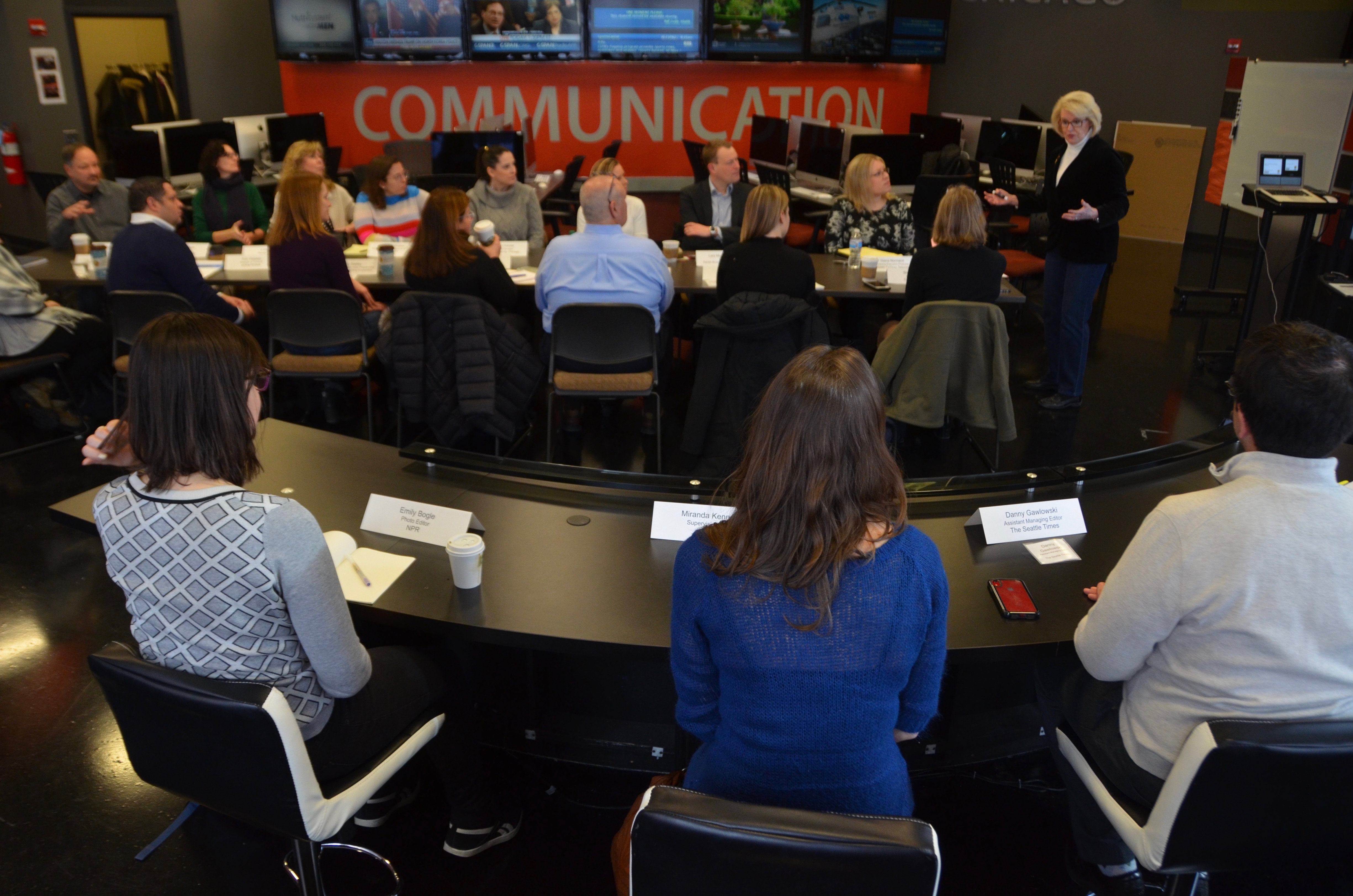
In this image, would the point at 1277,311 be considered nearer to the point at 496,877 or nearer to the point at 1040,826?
the point at 1040,826

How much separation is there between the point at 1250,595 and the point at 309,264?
362cm

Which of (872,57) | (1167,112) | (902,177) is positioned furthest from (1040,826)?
(1167,112)

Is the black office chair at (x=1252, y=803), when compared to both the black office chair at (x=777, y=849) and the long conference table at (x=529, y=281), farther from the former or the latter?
the long conference table at (x=529, y=281)

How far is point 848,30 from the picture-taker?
8.21 metres

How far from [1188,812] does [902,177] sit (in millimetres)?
6111

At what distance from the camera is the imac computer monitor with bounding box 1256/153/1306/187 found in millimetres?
5637

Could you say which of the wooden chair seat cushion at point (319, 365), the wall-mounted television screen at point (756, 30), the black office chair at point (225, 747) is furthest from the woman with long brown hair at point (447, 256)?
the wall-mounted television screen at point (756, 30)

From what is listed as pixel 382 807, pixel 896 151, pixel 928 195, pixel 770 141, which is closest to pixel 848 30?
pixel 770 141

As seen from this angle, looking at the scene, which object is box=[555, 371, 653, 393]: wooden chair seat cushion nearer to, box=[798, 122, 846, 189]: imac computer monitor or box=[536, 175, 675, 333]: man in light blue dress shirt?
box=[536, 175, 675, 333]: man in light blue dress shirt

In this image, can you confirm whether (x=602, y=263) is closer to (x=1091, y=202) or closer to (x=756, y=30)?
(x=1091, y=202)

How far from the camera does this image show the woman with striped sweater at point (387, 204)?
5.08m

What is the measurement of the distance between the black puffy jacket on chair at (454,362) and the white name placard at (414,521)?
1.49 m

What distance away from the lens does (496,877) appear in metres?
2.12

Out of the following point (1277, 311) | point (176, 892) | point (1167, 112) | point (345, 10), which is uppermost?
point (345, 10)
